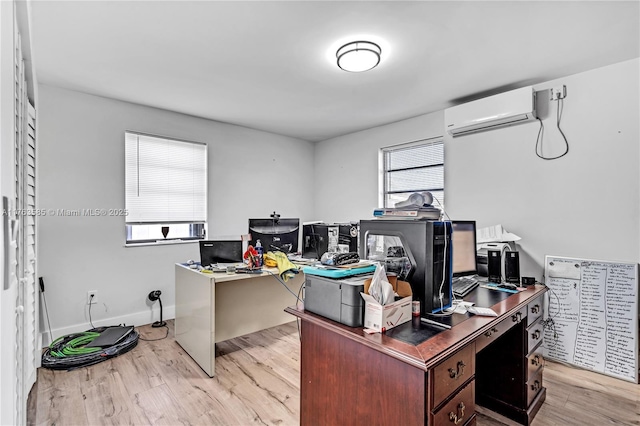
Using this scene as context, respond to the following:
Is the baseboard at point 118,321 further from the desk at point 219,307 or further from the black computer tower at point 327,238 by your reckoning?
the black computer tower at point 327,238

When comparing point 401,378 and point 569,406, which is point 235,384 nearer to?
point 401,378

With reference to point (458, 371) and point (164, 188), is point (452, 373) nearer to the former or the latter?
point (458, 371)

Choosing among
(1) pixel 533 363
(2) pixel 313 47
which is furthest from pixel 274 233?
(1) pixel 533 363

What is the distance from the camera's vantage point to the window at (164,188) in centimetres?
354

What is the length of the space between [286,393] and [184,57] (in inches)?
105

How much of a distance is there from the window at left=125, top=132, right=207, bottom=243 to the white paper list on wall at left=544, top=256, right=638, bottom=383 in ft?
12.9

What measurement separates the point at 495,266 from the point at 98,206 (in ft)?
12.4

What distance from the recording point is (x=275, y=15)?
6.45ft

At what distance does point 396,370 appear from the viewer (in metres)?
1.17

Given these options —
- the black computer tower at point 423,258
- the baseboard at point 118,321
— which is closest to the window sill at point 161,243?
the baseboard at point 118,321

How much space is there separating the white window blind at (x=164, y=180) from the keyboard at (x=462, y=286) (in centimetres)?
318

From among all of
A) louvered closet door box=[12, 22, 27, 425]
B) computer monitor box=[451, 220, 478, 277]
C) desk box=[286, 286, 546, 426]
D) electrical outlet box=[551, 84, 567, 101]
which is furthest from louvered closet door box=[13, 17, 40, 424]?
electrical outlet box=[551, 84, 567, 101]

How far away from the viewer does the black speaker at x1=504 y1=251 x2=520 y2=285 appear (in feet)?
7.20

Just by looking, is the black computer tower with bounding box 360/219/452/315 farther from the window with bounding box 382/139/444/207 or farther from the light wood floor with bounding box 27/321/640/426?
the window with bounding box 382/139/444/207
